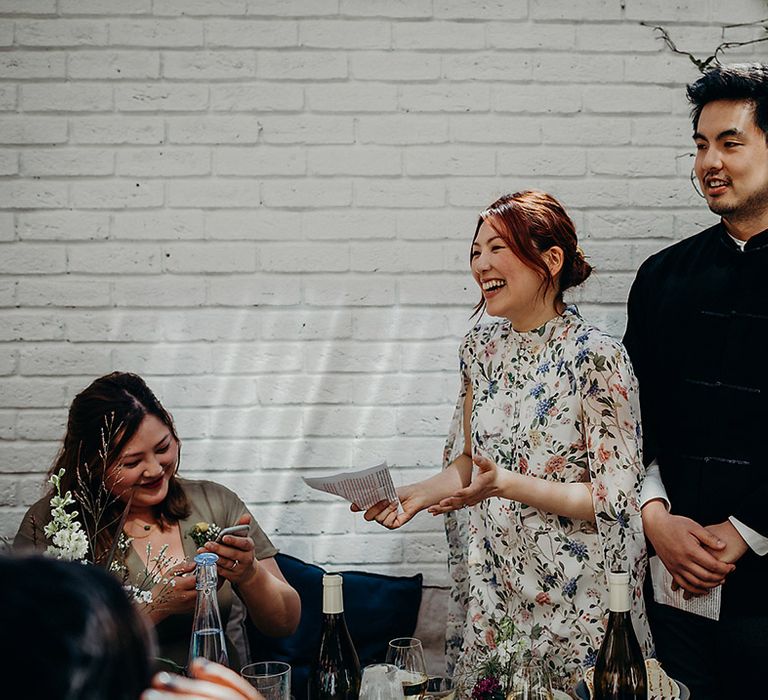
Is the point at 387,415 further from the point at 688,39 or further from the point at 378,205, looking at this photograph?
the point at 688,39

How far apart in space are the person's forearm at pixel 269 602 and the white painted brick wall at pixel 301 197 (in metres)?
0.46

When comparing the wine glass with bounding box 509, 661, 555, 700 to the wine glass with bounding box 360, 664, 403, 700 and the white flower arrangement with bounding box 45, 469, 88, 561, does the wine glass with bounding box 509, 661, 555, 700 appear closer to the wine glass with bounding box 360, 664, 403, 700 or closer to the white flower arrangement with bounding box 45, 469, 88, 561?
the wine glass with bounding box 360, 664, 403, 700

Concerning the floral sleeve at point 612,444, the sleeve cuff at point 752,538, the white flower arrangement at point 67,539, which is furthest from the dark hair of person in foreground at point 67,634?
the sleeve cuff at point 752,538

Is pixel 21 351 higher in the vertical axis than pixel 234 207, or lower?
lower

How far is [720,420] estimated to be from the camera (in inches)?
82.6

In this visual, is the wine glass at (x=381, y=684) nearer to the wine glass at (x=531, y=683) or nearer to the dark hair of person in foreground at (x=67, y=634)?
the wine glass at (x=531, y=683)

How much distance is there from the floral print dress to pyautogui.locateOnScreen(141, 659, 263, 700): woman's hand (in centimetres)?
136

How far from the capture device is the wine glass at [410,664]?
150 centimetres

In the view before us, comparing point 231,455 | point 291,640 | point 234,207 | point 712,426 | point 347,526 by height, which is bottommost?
point 291,640

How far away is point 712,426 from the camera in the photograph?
2.11 meters

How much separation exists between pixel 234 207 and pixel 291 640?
1.16m

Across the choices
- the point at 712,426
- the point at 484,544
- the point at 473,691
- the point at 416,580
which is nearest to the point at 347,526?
the point at 416,580

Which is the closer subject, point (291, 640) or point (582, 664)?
point (582, 664)

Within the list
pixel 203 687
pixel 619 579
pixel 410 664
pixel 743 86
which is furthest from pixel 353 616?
pixel 203 687
